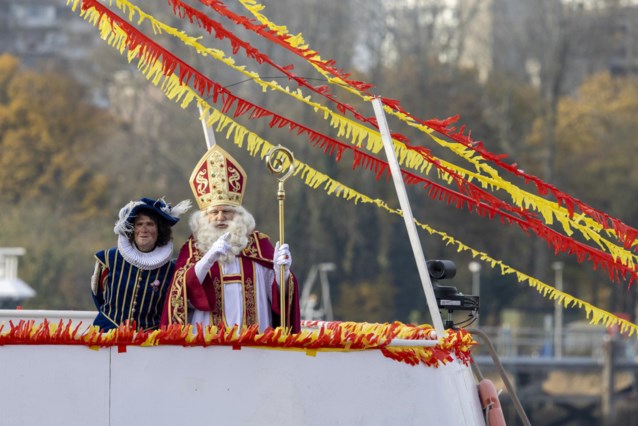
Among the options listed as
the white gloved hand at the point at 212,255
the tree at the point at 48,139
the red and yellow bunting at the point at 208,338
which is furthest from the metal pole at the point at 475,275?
the red and yellow bunting at the point at 208,338

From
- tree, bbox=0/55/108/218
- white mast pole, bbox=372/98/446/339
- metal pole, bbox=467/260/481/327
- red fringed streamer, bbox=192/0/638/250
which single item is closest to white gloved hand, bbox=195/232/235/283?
white mast pole, bbox=372/98/446/339

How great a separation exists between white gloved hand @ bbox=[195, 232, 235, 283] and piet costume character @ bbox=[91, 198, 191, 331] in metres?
0.52

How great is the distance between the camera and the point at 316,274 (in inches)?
1907

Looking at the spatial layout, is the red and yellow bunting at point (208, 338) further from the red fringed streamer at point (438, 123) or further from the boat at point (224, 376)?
the red fringed streamer at point (438, 123)

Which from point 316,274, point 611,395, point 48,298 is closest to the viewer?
point 611,395

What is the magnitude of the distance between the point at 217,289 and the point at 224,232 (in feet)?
1.03

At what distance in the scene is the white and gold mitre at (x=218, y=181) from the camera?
9062 mm

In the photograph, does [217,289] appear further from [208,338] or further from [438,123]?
Result: [438,123]

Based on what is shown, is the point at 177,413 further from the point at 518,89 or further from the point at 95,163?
the point at 518,89

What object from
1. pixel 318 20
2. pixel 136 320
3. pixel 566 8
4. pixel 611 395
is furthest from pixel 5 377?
pixel 566 8

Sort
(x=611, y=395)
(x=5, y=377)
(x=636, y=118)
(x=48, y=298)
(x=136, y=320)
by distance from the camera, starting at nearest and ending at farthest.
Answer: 1. (x=5, y=377)
2. (x=136, y=320)
3. (x=611, y=395)
4. (x=48, y=298)
5. (x=636, y=118)

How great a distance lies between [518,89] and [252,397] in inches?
1991

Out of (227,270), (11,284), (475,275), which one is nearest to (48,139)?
(11,284)

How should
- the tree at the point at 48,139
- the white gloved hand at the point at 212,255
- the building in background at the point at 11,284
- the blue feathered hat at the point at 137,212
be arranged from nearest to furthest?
the white gloved hand at the point at 212,255 < the blue feathered hat at the point at 137,212 < the building in background at the point at 11,284 < the tree at the point at 48,139
